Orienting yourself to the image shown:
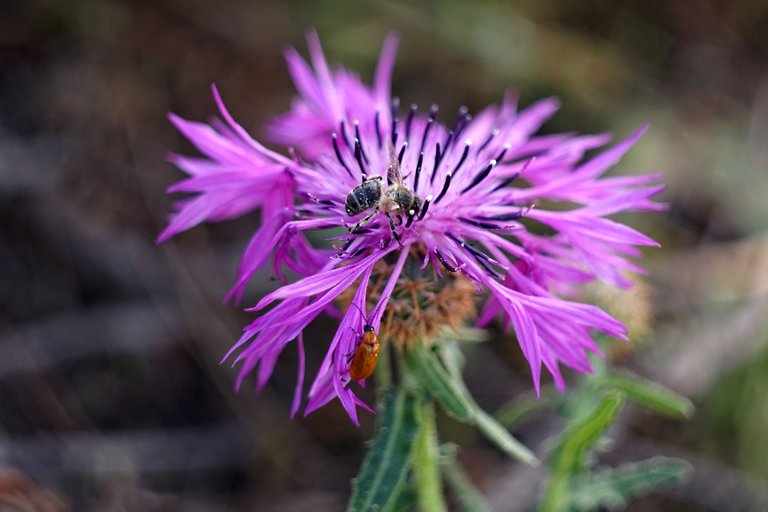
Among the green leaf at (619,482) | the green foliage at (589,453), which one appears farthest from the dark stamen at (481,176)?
the green leaf at (619,482)

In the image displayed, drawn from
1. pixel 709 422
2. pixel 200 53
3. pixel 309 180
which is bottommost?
pixel 709 422

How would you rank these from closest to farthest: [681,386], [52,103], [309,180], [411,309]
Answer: [411,309] < [309,180] < [681,386] < [52,103]

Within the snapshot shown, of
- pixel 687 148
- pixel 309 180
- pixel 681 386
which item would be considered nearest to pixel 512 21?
pixel 687 148

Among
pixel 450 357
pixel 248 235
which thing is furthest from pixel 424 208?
pixel 248 235

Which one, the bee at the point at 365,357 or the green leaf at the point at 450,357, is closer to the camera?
the bee at the point at 365,357

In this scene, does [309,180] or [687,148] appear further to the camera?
[687,148]

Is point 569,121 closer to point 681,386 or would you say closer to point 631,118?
point 631,118

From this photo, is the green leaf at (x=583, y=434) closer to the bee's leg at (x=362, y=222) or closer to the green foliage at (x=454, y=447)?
the green foliage at (x=454, y=447)
